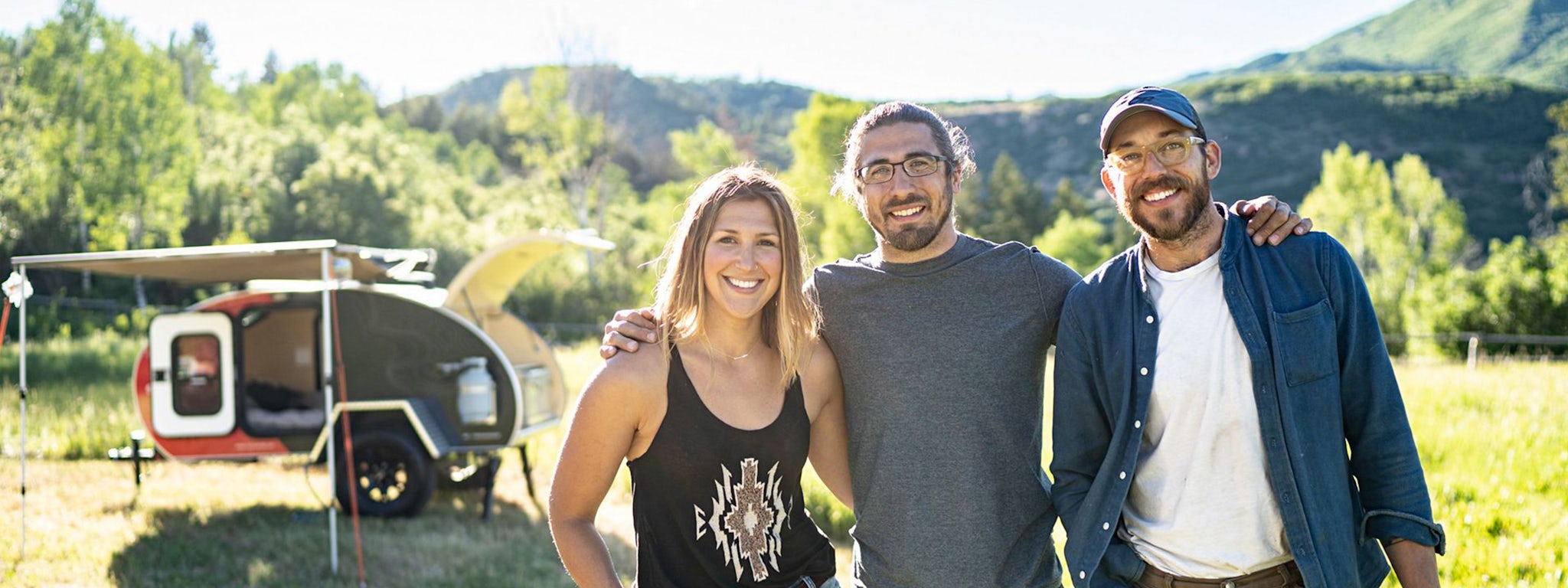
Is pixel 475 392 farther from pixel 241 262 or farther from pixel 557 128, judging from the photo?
pixel 557 128

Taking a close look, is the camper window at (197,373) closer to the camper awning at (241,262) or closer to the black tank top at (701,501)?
the camper awning at (241,262)

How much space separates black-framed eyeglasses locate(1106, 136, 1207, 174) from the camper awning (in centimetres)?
566

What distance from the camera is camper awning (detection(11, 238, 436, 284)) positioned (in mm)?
7520

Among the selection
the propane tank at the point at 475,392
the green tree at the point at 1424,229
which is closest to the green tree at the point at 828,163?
the green tree at the point at 1424,229

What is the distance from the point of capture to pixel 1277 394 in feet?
8.59

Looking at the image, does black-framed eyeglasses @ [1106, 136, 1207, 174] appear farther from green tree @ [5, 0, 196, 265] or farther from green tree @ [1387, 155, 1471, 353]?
green tree @ [1387, 155, 1471, 353]

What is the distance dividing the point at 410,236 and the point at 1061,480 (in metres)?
34.4

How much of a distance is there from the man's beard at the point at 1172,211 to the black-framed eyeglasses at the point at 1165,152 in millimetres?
45

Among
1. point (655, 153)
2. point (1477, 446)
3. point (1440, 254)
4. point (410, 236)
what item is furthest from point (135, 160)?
point (655, 153)

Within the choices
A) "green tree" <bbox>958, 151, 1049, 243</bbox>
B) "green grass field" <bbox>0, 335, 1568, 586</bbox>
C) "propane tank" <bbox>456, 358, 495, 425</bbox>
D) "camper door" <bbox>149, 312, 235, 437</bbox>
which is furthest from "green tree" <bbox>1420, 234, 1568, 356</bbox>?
"camper door" <bbox>149, 312, 235, 437</bbox>

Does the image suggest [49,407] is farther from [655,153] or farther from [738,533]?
[655,153]

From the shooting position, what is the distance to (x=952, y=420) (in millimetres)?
3027

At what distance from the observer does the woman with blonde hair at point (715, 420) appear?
2.60m

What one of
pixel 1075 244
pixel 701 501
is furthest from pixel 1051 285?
pixel 1075 244
